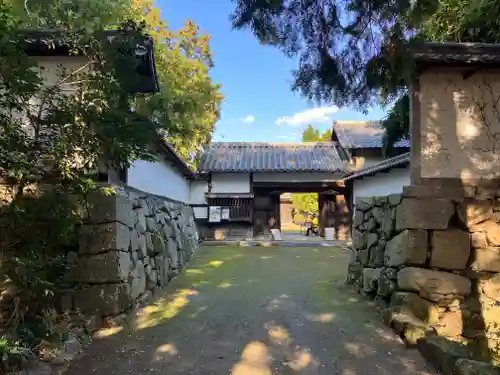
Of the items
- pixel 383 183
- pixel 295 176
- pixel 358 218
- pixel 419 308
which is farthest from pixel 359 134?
pixel 419 308

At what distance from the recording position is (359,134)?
19156 millimetres

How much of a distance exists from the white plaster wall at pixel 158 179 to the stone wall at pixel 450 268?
4.07 m

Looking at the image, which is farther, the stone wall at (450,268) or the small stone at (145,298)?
the small stone at (145,298)

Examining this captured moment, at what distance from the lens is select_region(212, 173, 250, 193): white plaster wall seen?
17.3 m

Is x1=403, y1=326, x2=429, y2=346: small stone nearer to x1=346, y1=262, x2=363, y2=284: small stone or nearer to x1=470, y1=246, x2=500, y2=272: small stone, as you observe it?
x1=470, y1=246, x2=500, y2=272: small stone

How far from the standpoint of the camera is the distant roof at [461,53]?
479 centimetres

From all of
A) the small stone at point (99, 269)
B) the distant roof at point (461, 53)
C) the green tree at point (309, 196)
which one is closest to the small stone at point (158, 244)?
the small stone at point (99, 269)

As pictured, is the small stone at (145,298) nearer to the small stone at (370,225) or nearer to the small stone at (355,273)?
the small stone at (355,273)

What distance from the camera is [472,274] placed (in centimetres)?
503

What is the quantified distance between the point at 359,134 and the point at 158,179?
12132mm

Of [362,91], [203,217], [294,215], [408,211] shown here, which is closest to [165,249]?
[408,211]

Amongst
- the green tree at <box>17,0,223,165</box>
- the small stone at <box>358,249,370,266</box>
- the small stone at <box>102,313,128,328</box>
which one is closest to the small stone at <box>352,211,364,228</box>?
the small stone at <box>358,249,370,266</box>

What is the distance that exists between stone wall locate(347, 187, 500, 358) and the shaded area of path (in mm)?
636

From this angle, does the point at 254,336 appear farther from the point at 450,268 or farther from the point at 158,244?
the point at 158,244
